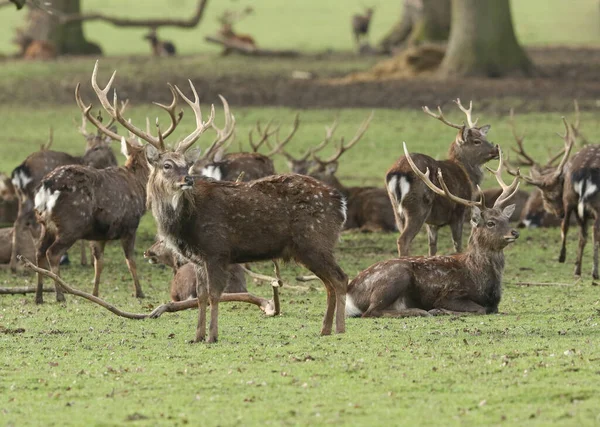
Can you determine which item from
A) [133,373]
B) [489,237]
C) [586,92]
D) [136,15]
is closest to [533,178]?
[489,237]

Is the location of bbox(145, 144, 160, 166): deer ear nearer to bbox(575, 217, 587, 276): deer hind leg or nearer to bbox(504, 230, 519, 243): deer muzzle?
bbox(504, 230, 519, 243): deer muzzle

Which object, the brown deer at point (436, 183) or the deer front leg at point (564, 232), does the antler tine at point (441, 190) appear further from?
the deer front leg at point (564, 232)

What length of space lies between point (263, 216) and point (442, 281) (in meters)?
1.90

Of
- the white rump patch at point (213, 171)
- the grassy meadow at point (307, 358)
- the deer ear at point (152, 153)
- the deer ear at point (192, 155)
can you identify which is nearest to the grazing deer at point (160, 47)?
the grassy meadow at point (307, 358)

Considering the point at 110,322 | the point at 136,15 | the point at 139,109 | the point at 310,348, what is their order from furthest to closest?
1. the point at 136,15
2. the point at 139,109
3. the point at 110,322
4. the point at 310,348

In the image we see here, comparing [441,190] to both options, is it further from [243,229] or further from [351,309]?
[243,229]

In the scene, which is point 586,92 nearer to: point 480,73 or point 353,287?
point 480,73

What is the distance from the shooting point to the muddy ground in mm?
24547

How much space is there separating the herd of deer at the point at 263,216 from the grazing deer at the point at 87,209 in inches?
0.5

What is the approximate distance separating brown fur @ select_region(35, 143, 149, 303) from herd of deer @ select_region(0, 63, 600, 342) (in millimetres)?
12

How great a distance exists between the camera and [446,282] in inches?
412

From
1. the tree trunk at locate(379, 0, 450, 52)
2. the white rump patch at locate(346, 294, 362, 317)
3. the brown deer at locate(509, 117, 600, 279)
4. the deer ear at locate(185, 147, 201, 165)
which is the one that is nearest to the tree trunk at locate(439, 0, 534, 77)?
the tree trunk at locate(379, 0, 450, 52)

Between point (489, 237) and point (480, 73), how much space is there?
1586 centimetres

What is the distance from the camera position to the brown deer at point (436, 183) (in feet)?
41.2
